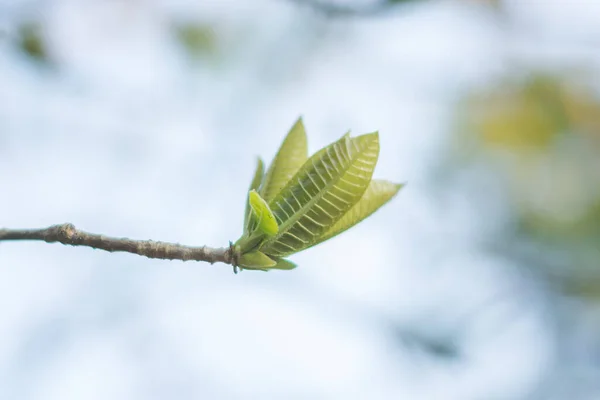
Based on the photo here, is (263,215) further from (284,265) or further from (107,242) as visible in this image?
(107,242)

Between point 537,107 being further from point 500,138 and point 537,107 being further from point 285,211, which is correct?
point 285,211

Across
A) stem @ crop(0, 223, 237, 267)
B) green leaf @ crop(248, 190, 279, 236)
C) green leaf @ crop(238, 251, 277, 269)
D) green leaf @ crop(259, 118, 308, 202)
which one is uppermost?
green leaf @ crop(259, 118, 308, 202)

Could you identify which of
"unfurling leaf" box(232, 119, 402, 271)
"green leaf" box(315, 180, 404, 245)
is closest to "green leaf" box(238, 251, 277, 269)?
"unfurling leaf" box(232, 119, 402, 271)

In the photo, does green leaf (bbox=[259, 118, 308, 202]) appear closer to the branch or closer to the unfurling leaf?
the unfurling leaf

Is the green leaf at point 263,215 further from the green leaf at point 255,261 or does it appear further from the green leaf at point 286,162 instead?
the green leaf at point 286,162

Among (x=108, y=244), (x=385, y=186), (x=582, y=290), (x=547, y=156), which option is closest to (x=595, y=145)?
(x=547, y=156)

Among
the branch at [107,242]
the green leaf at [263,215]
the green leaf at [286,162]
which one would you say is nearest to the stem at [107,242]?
the branch at [107,242]

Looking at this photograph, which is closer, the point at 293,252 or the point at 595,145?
the point at 293,252
